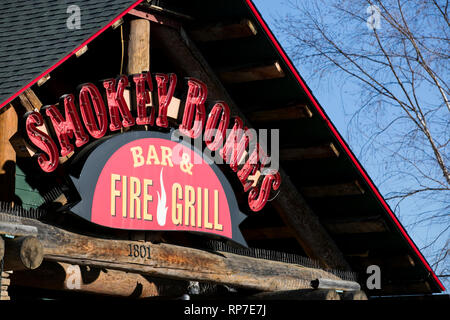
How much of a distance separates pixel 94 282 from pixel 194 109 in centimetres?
280

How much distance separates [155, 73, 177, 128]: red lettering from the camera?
40.1 ft

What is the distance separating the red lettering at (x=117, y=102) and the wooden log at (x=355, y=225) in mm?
4811

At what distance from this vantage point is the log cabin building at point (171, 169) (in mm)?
10977

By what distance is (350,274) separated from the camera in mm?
15367

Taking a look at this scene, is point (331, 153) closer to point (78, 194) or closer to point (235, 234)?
point (235, 234)

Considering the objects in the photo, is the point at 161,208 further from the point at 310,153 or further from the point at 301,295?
the point at 310,153

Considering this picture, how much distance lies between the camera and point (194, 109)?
12.7 m

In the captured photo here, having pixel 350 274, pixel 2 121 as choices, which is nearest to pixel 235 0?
pixel 2 121

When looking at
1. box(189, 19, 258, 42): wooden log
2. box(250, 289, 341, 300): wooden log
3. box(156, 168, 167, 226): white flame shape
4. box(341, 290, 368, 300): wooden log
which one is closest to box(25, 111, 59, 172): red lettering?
box(156, 168, 167, 226): white flame shape

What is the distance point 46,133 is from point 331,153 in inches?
197

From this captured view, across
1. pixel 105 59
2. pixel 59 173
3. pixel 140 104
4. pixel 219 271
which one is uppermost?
pixel 105 59

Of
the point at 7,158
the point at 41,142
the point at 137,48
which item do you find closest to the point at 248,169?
the point at 137,48

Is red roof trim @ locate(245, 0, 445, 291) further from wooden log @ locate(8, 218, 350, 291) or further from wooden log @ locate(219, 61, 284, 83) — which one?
wooden log @ locate(8, 218, 350, 291)

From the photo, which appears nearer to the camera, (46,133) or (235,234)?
(46,133)
